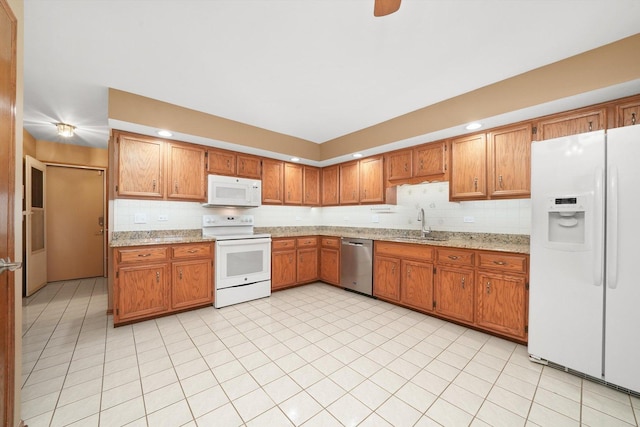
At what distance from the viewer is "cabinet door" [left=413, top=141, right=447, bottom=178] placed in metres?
→ 3.34

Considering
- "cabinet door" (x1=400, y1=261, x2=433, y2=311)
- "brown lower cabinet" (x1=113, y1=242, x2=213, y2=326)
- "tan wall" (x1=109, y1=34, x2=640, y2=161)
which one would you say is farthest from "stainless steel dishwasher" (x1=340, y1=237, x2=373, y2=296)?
"brown lower cabinet" (x1=113, y1=242, x2=213, y2=326)

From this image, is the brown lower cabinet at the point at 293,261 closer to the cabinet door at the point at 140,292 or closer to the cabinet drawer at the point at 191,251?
the cabinet drawer at the point at 191,251

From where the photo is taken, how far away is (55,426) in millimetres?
1483

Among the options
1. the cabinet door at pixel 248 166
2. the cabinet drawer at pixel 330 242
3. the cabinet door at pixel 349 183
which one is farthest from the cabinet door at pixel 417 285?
the cabinet door at pixel 248 166

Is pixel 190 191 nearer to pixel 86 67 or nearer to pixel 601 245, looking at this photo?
pixel 86 67

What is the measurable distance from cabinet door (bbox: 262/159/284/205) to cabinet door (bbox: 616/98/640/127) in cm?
405

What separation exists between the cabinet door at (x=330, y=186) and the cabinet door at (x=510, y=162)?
2519 mm

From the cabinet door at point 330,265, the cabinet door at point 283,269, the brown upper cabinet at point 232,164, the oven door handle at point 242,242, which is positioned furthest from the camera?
the cabinet door at point 330,265

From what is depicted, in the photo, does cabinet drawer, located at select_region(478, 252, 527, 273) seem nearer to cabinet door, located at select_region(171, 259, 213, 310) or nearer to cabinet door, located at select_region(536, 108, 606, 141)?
cabinet door, located at select_region(536, 108, 606, 141)

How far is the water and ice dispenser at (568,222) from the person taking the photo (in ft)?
6.39

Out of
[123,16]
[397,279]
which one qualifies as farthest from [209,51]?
[397,279]

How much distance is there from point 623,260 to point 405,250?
1878mm

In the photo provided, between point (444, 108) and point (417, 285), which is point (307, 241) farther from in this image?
point (444, 108)

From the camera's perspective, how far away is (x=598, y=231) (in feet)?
6.18
